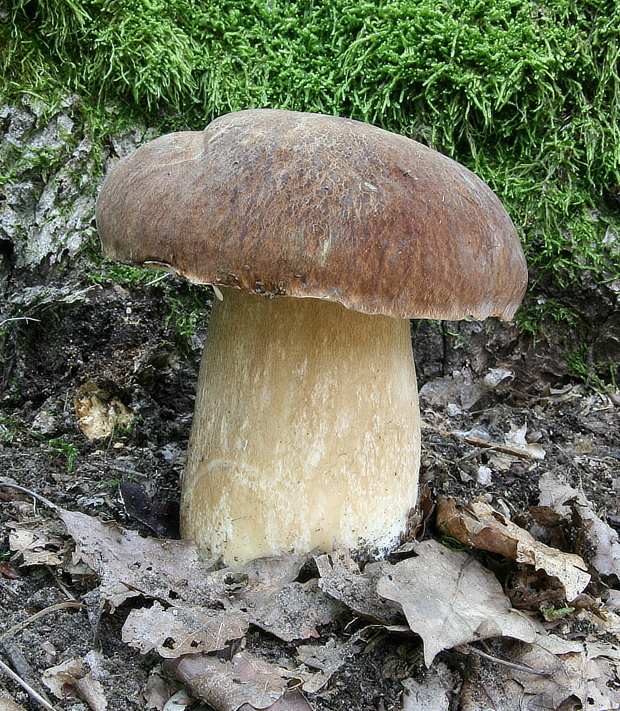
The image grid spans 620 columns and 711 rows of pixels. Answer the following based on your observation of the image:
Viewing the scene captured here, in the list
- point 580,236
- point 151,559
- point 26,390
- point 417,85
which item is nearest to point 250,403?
point 151,559

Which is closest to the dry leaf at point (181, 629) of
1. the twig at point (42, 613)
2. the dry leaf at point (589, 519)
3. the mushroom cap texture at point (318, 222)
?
the twig at point (42, 613)

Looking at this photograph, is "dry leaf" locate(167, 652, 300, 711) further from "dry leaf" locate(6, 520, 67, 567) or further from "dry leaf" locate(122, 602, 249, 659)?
"dry leaf" locate(6, 520, 67, 567)

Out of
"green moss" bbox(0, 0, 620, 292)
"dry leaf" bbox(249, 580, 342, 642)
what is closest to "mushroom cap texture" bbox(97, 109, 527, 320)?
"dry leaf" bbox(249, 580, 342, 642)

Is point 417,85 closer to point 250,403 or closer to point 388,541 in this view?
point 250,403

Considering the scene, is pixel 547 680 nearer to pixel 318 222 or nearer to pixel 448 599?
pixel 448 599

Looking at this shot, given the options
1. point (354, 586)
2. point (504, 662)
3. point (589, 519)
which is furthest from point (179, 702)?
point (589, 519)

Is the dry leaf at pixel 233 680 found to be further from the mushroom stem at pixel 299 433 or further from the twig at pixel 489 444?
the twig at pixel 489 444

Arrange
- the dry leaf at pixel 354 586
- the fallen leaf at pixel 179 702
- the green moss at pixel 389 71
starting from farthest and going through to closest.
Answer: the green moss at pixel 389 71 → the dry leaf at pixel 354 586 → the fallen leaf at pixel 179 702
